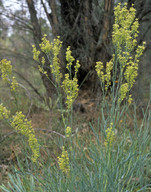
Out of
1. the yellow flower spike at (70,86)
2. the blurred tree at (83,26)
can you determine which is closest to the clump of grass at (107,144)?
the yellow flower spike at (70,86)

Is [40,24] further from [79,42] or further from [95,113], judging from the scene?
[95,113]

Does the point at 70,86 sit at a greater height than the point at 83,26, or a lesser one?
lesser

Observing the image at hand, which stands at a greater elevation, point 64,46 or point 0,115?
point 64,46

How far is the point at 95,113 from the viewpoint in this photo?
4586 millimetres

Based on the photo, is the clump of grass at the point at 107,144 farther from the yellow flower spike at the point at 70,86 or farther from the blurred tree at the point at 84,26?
the blurred tree at the point at 84,26

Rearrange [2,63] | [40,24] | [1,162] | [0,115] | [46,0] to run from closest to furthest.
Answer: [0,115] → [2,63] → [1,162] → [46,0] → [40,24]

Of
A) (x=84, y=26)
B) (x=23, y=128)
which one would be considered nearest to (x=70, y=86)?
(x=23, y=128)

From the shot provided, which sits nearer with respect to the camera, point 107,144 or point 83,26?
point 107,144

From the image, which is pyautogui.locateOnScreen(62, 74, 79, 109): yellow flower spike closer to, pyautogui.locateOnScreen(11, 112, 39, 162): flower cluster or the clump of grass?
the clump of grass

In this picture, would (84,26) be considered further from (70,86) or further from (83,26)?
(70,86)

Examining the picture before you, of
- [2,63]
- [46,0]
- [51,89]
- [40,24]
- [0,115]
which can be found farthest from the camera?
[51,89]

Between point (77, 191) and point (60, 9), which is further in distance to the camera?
point (60, 9)

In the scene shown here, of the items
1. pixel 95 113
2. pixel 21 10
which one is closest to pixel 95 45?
pixel 95 113

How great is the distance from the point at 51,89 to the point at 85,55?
3.84 feet
